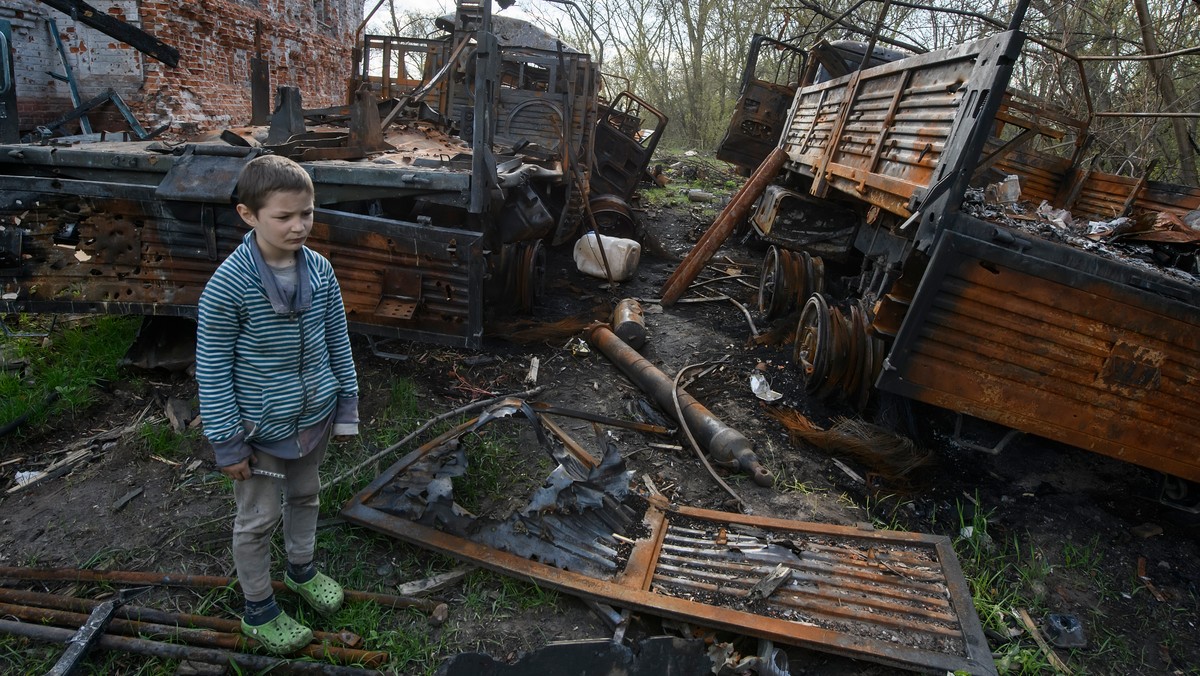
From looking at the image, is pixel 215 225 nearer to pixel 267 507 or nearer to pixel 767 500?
pixel 267 507

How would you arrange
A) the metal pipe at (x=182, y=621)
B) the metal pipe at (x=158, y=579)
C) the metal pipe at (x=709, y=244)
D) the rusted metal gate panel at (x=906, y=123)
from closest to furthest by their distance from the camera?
1. the metal pipe at (x=182, y=621)
2. the metal pipe at (x=158, y=579)
3. the rusted metal gate panel at (x=906, y=123)
4. the metal pipe at (x=709, y=244)

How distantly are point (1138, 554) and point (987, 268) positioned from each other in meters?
1.87

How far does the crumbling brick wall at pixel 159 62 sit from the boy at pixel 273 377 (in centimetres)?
589

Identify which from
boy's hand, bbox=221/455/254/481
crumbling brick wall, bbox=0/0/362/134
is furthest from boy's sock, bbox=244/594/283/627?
crumbling brick wall, bbox=0/0/362/134

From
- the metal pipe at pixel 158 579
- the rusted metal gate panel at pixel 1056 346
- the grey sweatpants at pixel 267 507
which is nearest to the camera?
the grey sweatpants at pixel 267 507

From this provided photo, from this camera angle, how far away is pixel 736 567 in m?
2.72

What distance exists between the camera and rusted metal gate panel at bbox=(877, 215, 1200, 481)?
112 inches

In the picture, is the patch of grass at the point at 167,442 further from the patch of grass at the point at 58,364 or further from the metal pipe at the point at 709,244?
the metal pipe at the point at 709,244

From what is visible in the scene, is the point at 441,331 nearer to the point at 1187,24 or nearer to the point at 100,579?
the point at 100,579

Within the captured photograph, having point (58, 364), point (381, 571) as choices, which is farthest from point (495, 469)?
point (58, 364)

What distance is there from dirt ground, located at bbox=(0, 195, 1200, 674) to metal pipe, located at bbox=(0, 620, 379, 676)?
0.45 m

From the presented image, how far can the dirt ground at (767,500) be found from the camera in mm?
2682

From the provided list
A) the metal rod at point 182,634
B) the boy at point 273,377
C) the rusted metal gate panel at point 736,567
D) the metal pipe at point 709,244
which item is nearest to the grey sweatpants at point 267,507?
the boy at point 273,377

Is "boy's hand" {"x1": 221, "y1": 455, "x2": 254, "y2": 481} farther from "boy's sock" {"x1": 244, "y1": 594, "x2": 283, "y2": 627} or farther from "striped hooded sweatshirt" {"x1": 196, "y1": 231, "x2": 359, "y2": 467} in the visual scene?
"boy's sock" {"x1": 244, "y1": 594, "x2": 283, "y2": 627}
